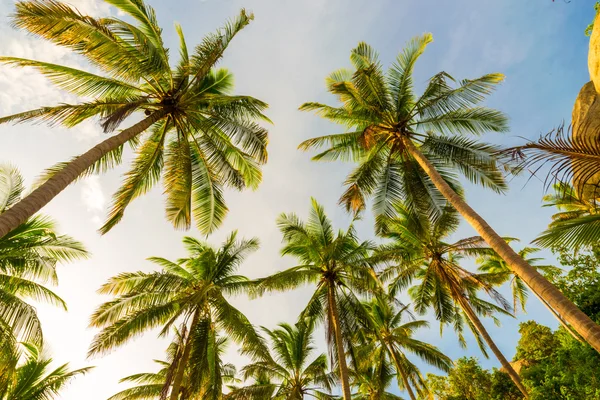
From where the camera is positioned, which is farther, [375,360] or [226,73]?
[375,360]

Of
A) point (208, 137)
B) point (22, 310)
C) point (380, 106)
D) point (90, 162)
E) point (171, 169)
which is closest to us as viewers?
point (90, 162)

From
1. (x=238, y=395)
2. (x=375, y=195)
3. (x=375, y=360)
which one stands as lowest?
(x=238, y=395)

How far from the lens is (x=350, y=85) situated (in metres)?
11.3

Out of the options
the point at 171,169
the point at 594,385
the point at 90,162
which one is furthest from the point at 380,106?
the point at 594,385

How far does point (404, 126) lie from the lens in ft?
37.2

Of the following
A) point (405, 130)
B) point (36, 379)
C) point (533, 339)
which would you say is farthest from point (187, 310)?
point (533, 339)

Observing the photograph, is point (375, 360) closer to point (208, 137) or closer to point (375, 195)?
point (375, 195)

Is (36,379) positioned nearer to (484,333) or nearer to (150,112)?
(150,112)

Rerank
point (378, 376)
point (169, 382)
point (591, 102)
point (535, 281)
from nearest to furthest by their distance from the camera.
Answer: point (535, 281) → point (169, 382) → point (591, 102) → point (378, 376)

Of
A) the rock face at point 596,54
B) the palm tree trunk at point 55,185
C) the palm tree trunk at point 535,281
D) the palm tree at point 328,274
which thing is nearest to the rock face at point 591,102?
the rock face at point 596,54

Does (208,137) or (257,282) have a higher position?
(208,137)

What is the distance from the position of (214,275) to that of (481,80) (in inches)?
479

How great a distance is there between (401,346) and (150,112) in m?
16.6

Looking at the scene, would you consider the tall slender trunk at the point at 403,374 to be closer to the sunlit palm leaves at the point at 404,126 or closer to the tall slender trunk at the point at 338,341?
the tall slender trunk at the point at 338,341
